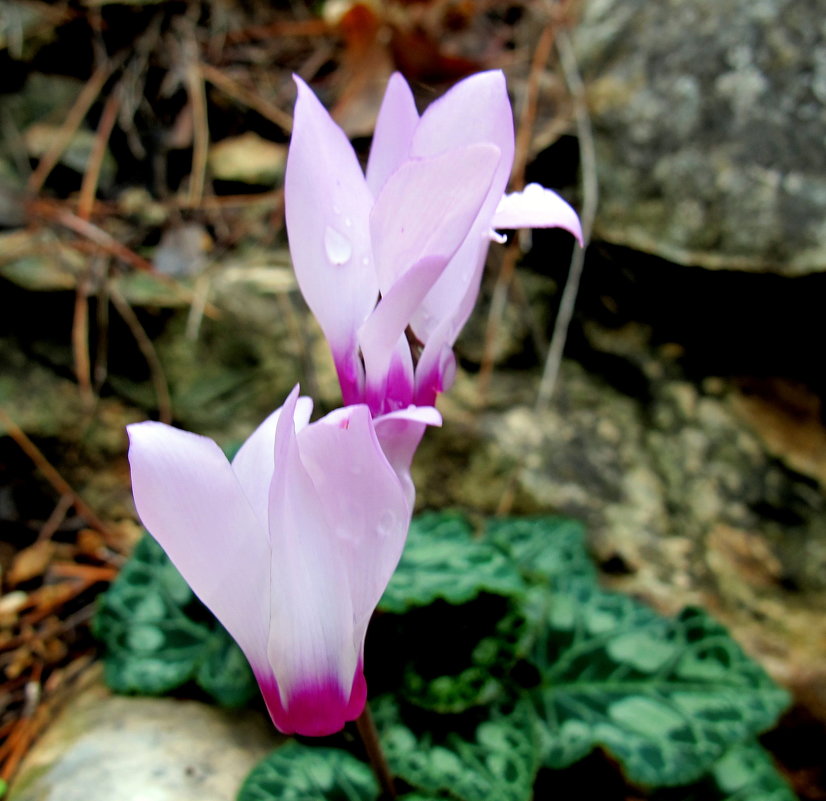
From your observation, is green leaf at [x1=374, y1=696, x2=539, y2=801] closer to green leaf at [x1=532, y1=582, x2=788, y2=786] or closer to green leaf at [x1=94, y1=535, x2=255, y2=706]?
green leaf at [x1=532, y1=582, x2=788, y2=786]

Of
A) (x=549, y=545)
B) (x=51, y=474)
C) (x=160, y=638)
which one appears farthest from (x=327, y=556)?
(x=51, y=474)

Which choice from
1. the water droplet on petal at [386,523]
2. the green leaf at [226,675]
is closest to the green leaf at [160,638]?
the green leaf at [226,675]

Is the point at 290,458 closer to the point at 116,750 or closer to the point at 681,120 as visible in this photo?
the point at 116,750

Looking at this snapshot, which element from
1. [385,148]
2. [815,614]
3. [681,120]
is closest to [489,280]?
[681,120]

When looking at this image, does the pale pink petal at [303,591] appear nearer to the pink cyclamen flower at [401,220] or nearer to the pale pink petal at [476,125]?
the pink cyclamen flower at [401,220]

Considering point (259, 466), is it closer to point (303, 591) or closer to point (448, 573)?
point (303, 591)

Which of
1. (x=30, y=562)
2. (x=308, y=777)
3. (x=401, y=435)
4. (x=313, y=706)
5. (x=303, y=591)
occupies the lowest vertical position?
(x=30, y=562)

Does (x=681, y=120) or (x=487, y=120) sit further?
(x=681, y=120)
